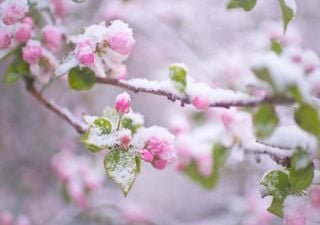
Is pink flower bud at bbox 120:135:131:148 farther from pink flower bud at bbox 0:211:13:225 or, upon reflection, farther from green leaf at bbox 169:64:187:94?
→ pink flower bud at bbox 0:211:13:225

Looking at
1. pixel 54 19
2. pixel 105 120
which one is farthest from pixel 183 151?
pixel 105 120

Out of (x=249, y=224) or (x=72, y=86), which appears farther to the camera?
(x=249, y=224)

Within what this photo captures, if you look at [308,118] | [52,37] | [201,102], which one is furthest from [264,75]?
[52,37]

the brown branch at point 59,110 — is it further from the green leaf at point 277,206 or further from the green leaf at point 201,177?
the green leaf at point 201,177

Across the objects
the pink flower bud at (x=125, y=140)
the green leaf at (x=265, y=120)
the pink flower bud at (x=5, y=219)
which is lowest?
the pink flower bud at (x=5, y=219)

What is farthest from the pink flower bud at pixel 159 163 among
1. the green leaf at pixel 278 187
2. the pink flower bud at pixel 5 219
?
the pink flower bud at pixel 5 219

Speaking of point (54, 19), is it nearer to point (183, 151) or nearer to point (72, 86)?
point (72, 86)

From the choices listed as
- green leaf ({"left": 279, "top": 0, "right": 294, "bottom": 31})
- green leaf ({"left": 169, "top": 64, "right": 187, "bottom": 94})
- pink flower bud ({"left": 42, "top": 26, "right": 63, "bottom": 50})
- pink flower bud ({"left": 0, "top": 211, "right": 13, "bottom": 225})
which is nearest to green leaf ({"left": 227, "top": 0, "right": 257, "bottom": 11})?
green leaf ({"left": 279, "top": 0, "right": 294, "bottom": 31})
